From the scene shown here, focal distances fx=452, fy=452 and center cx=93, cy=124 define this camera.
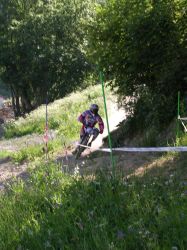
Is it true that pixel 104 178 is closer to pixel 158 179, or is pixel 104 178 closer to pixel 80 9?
pixel 158 179

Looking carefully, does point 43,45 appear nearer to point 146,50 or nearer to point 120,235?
point 146,50

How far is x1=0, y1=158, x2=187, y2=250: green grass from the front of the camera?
374cm

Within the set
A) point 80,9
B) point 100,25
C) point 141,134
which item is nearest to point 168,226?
point 141,134

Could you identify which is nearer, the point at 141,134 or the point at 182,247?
the point at 182,247

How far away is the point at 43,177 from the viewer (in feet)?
18.7

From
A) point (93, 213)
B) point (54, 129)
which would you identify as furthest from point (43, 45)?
point (93, 213)

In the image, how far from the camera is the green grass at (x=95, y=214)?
3744mm

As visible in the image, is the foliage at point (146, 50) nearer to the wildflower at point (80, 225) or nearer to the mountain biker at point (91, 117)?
the mountain biker at point (91, 117)

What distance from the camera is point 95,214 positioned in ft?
14.3

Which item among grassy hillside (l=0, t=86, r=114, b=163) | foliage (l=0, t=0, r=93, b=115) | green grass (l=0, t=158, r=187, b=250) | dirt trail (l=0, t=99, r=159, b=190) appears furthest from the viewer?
foliage (l=0, t=0, r=93, b=115)

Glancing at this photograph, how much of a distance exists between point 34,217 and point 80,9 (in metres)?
39.5

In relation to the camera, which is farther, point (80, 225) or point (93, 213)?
point (93, 213)

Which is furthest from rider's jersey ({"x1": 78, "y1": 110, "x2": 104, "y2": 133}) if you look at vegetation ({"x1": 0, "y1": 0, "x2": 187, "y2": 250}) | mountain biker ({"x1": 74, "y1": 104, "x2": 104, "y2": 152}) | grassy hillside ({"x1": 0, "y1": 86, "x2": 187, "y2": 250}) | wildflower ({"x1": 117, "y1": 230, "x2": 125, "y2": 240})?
wildflower ({"x1": 117, "y1": 230, "x2": 125, "y2": 240})

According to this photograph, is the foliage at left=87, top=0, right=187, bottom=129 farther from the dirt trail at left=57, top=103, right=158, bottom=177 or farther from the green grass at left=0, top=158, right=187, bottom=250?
the green grass at left=0, top=158, right=187, bottom=250
